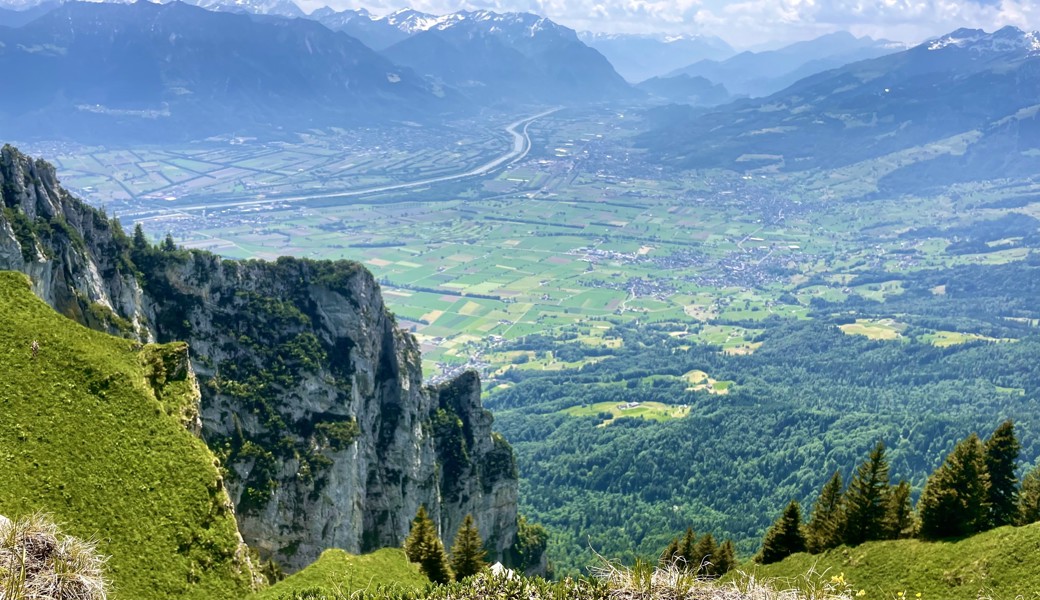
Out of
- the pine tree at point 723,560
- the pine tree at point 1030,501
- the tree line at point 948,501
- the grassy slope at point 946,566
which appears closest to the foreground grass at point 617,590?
the grassy slope at point 946,566

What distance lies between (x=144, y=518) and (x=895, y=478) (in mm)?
143908

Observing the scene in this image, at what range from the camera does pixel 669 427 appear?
171 metres

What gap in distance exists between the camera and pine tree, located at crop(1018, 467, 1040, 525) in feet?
154

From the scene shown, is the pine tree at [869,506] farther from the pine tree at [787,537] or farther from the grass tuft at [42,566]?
the grass tuft at [42,566]

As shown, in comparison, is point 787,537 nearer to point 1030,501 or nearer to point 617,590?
point 1030,501

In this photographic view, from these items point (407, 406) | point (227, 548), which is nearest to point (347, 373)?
point (407, 406)

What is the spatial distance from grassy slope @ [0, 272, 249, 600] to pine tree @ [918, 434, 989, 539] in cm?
3767

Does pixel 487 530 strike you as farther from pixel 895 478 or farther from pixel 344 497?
pixel 895 478

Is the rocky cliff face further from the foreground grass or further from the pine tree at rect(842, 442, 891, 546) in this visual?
the pine tree at rect(842, 442, 891, 546)

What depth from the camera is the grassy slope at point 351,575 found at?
118 ft

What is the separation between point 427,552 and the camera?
48688 millimetres

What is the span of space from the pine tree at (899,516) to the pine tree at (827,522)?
2.97 meters

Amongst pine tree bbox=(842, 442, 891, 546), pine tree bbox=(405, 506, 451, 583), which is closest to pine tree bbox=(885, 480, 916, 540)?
pine tree bbox=(842, 442, 891, 546)

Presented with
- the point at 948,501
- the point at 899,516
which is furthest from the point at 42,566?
the point at 899,516
